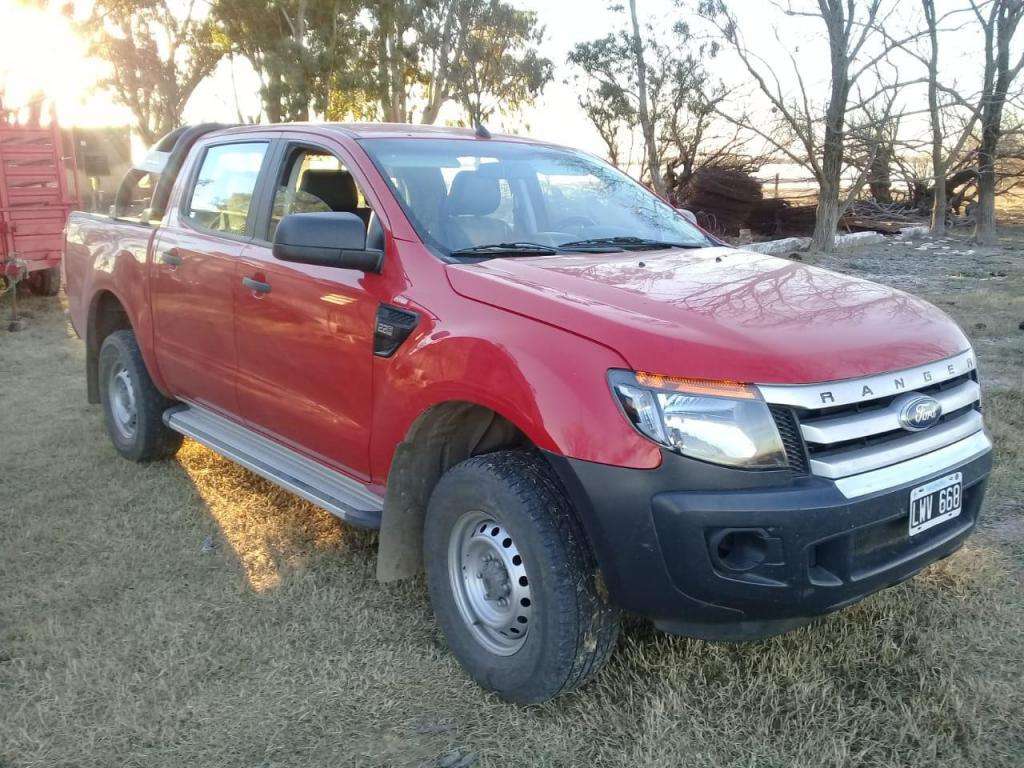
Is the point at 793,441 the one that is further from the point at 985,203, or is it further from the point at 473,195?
the point at 985,203

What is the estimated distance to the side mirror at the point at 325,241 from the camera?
3.10m

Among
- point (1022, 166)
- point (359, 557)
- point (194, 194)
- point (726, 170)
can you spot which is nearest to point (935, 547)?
point (359, 557)

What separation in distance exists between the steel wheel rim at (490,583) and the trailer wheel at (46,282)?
31.5 feet

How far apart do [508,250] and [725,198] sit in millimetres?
16476

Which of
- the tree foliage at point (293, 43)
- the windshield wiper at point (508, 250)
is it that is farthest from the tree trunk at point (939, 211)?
the windshield wiper at point (508, 250)

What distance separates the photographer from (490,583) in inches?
115

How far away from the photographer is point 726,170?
18953mm

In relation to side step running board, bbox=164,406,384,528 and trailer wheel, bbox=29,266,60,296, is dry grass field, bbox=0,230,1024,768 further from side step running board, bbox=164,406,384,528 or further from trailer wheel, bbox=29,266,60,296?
trailer wheel, bbox=29,266,60,296

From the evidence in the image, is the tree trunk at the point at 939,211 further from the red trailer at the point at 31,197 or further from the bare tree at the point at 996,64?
the red trailer at the point at 31,197

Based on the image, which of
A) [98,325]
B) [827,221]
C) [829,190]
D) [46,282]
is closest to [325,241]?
[98,325]

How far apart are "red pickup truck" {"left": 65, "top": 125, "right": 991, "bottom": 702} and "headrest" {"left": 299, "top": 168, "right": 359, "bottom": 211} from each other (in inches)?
0.5

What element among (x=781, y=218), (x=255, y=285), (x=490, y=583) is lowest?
(x=490, y=583)

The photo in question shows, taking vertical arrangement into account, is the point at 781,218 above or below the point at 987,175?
below

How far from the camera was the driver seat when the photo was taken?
132 inches
